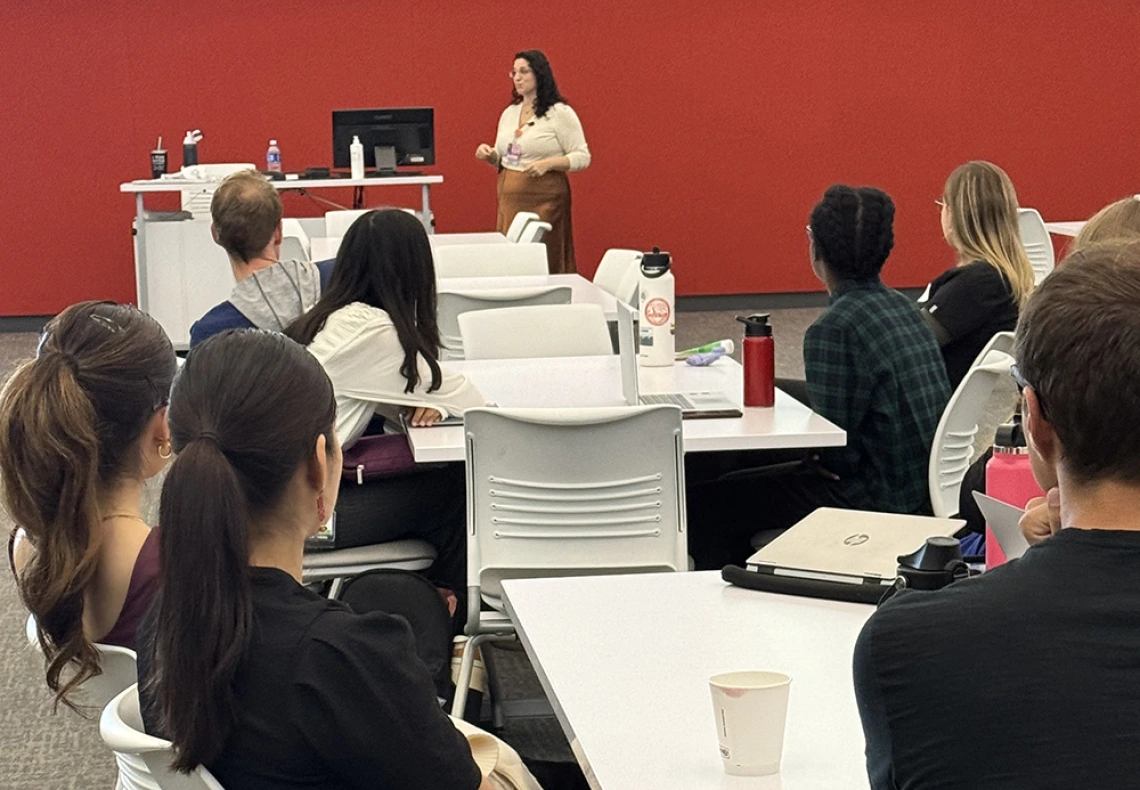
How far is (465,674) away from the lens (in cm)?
299

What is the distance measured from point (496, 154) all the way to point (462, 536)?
18.9 feet

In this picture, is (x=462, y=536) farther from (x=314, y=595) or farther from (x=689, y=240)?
(x=689, y=240)

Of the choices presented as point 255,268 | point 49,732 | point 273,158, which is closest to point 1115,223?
point 255,268

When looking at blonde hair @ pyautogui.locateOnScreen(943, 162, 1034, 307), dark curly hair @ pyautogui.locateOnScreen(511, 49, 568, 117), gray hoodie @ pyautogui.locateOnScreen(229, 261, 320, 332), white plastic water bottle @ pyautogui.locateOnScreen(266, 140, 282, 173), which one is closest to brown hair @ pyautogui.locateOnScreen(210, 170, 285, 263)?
gray hoodie @ pyautogui.locateOnScreen(229, 261, 320, 332)

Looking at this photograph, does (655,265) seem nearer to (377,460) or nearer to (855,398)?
(855,398)

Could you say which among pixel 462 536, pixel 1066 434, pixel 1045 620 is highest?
pixel 1066 434

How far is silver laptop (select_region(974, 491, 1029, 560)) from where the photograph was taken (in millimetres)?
1663

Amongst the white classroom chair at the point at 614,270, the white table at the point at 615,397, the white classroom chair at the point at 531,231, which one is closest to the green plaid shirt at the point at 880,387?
the white table at the point at 615,397

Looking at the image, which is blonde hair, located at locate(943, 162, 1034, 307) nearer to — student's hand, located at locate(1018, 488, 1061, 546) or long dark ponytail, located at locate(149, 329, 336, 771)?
student's hand, located at locate(1018, 488, 1061, 546)

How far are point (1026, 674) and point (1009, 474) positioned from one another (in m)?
0.73

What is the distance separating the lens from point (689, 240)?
1043 centimetres

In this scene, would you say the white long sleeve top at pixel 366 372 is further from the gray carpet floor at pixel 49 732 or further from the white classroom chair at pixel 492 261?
the white classroom chair at pixel 492 261

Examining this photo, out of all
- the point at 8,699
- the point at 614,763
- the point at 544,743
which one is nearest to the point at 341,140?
the point at 8,699

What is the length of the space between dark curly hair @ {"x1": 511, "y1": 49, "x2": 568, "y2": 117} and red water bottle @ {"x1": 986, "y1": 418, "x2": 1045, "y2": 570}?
7.12m
